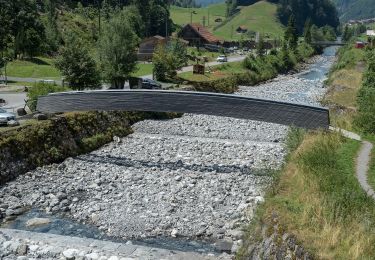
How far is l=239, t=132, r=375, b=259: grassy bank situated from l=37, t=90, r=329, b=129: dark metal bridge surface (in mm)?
6196

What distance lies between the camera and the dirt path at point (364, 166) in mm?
17053

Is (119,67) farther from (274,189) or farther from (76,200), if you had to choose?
(274,189)

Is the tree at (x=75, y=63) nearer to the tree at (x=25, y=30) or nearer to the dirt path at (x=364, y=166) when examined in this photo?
the dirt path at (x=364, y=166)

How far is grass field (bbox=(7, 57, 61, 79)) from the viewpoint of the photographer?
193ft

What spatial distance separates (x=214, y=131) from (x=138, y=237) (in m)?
20.3

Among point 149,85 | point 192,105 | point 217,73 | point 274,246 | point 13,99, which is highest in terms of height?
point 217,73

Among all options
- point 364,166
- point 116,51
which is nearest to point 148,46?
point 116,51

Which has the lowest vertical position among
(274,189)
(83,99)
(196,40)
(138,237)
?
(138,237)

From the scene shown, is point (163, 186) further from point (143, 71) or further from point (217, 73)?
point (217, 73)

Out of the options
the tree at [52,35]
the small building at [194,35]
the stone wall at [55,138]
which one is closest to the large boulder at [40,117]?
the stone wall at [55,138]

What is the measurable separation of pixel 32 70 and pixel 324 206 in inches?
2096

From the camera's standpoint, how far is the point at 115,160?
30.0 m

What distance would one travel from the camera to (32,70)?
199ft

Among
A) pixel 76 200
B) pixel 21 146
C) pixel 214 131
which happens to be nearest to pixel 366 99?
pixel 214 131
